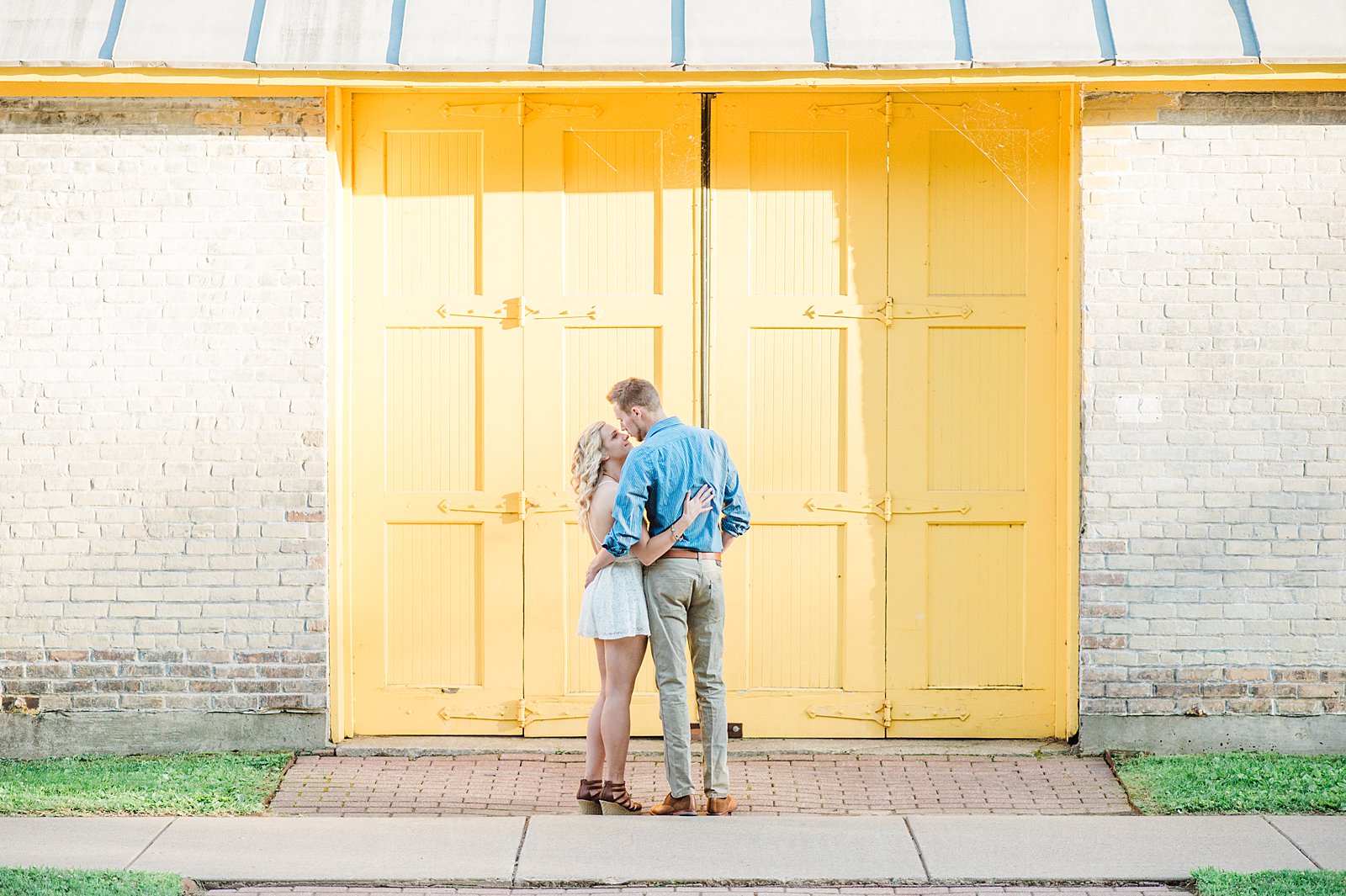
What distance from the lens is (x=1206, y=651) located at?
20.4 feet

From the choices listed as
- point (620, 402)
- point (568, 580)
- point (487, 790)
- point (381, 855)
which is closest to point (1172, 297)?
point (620, 402)

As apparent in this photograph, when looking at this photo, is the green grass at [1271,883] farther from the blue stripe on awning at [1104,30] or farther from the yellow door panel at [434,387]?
the blue stripe on awning at [1104,30]

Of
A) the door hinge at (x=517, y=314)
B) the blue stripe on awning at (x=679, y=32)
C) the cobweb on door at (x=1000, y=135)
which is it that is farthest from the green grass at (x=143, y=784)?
the cobweb on door at (x=1000, y=135)

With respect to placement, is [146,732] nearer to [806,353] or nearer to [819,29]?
[806,353]

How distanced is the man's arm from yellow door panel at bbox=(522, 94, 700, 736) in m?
0.94

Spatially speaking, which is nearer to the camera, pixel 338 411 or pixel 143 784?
pixel 143 784

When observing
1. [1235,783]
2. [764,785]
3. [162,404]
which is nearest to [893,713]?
[764,785]

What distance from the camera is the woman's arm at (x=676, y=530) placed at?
16.9ft

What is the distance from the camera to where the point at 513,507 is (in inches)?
253

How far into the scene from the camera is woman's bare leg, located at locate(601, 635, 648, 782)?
5.34m

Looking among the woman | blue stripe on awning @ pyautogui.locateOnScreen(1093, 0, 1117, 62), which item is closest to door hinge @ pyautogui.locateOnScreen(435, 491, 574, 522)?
the woman

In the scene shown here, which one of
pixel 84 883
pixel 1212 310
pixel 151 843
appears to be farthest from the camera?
pixel 1212 310

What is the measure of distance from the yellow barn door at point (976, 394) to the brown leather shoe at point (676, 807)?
1495 mm

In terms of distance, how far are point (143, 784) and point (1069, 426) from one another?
4.44 meters
